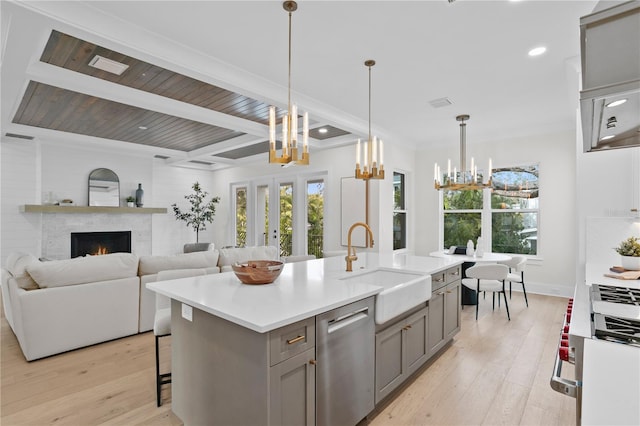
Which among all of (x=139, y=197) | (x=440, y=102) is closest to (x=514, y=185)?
(x=440, y=102)

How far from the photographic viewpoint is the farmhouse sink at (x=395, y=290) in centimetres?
196

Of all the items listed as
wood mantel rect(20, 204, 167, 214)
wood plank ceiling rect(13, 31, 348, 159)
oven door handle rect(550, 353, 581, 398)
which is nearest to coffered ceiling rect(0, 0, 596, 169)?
wood plank ceiling rect(13, 31, 348, 159)

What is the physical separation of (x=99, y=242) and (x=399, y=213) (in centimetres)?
625

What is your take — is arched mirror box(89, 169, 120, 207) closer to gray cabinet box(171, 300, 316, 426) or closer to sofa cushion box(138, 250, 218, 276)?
sofa cushion box(138, 250, 218, 276)

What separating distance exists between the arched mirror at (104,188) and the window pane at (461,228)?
696cm

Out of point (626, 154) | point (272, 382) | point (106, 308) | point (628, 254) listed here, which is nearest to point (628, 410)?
point (272, 382)

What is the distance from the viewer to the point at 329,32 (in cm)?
265

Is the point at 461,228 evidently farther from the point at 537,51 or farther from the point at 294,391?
the point at 294,391

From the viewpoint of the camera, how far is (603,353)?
0.90 meters

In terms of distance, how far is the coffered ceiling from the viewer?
2371mm

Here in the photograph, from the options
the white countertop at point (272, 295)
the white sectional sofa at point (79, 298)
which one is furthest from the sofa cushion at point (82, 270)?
the white countertop at point (272, 295)

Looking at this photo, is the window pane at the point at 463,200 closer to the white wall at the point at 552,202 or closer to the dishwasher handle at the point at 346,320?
the white wall at the point at 552,202

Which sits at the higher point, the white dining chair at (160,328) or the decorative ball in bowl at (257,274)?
the decorative ball in bowl at (257,274)

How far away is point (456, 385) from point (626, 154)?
2.67 m
